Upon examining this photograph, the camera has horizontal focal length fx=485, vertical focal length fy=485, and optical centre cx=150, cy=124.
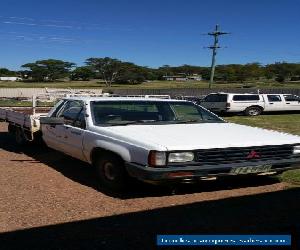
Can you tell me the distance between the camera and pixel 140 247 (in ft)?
14.6

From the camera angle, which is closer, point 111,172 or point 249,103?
point 111,172

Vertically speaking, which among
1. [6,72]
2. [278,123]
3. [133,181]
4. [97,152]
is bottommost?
[6,72]

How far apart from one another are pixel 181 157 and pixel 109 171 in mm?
1247

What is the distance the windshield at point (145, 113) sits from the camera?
7379mm

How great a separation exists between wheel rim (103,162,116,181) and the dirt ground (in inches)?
9.6

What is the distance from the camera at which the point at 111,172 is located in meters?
6.61

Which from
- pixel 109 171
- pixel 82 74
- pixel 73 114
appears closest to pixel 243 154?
pixel 109 171

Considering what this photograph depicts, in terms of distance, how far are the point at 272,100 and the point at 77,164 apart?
19.5m

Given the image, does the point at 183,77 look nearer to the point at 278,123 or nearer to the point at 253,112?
the point at 253,112

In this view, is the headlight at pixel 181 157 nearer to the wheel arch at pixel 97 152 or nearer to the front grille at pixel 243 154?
the front grille at pixel 243 154

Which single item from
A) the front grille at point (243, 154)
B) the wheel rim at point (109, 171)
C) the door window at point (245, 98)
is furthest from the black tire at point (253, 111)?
the wheel rim at point (109, 171)

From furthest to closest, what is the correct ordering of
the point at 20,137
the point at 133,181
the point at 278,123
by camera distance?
1. the point at 278,123
2. the point at 20,137
3. the point at 133,181

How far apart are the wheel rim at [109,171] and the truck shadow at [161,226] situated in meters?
1.10

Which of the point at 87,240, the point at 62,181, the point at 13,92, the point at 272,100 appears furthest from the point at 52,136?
the point at 13,92
